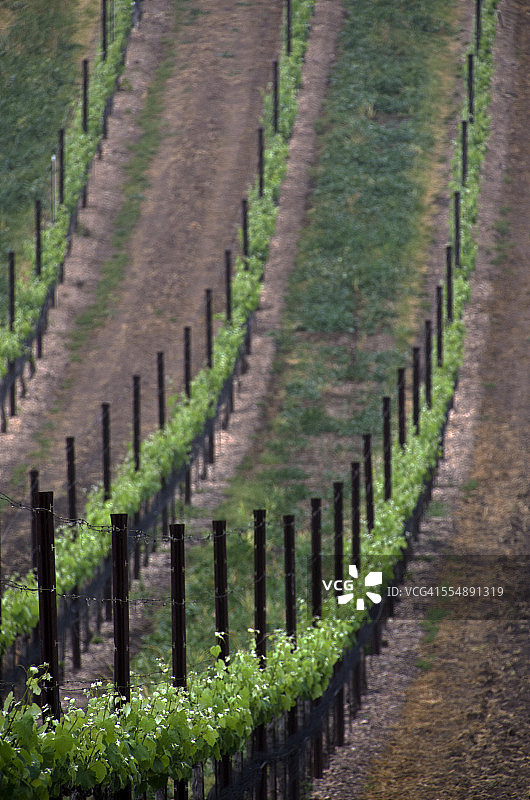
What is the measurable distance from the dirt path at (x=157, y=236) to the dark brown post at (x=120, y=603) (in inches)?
330

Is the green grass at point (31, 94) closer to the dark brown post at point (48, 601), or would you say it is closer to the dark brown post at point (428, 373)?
the dark brown post at point (428, 373)

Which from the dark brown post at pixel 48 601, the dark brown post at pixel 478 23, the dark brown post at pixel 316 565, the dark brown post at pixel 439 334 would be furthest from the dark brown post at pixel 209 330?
the dark brown post at pixel 478 23

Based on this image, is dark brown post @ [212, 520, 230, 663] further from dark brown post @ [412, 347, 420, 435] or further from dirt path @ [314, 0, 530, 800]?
dark brown post @ [412, 347, 420, 435]

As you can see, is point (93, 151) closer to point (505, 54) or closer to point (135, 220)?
point (135, 220)

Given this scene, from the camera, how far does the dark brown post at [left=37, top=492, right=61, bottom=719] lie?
762 cm

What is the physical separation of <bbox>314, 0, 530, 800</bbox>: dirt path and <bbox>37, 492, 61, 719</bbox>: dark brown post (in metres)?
4.30

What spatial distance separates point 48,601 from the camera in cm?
770

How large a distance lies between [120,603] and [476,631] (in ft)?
22.9

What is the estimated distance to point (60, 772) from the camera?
7062mm

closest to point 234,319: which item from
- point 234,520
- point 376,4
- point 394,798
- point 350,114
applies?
point 234,520

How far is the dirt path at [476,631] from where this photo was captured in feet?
37.2

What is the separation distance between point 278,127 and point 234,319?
9.43 m

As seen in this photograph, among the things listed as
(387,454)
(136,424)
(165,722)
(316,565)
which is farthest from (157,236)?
(165,722)

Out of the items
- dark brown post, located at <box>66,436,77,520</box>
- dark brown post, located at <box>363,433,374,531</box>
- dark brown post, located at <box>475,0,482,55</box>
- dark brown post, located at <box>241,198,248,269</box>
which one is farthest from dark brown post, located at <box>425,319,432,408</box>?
dark brown post, located at <box>475,0,482,55</box>
